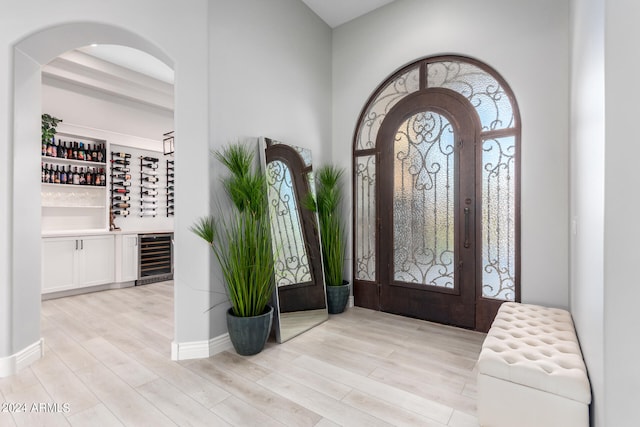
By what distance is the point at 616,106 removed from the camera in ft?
3.54

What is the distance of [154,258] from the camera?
5.21 m

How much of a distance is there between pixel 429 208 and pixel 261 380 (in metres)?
2.35

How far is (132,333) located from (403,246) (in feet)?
9.77

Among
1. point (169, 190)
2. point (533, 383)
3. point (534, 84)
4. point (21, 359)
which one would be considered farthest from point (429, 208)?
point (169, 190)

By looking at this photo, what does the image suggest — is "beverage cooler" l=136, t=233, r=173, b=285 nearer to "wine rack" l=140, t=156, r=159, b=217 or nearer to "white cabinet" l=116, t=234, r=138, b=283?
"white cabinet" l=116, t=234, r=138, b=283

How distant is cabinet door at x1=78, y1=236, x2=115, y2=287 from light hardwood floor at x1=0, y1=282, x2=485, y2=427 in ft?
4.68

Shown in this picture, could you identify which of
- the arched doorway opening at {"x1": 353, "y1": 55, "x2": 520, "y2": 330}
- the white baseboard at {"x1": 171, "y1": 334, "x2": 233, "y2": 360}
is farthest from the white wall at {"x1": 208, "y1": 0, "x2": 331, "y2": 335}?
the arched doorway opening at {"x1": 353, "y1": 55, "x2": 520, "y2": 330}

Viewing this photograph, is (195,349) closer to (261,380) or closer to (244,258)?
(261,380)

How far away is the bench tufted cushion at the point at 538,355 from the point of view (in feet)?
4.63

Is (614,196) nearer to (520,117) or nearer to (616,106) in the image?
(616,106)

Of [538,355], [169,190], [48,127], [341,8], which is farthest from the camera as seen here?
[169,190]

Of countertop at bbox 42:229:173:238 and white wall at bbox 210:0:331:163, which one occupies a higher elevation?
white wall at bbox 210:0:331:163

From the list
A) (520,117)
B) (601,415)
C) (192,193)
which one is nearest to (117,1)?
(192,193)

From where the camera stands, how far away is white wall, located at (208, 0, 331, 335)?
2650 millimetres
